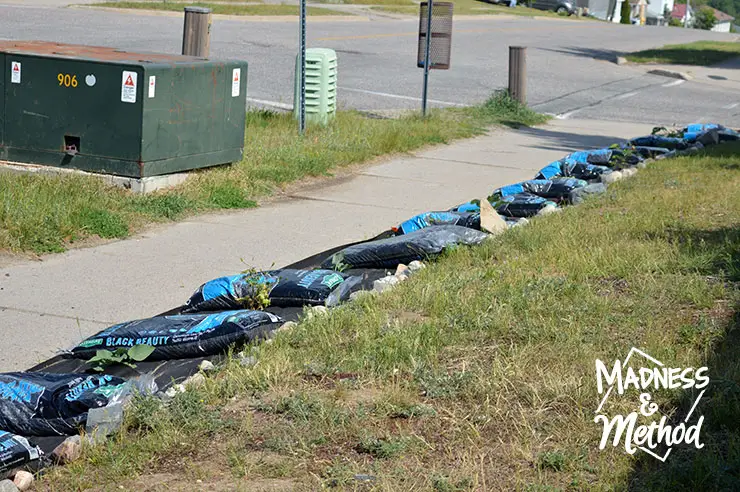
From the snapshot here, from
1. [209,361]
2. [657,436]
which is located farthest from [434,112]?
[657,436]

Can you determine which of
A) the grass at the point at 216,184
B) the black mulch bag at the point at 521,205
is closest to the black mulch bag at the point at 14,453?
the grass at the point at 216,184

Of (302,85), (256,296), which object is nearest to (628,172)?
(302,85)

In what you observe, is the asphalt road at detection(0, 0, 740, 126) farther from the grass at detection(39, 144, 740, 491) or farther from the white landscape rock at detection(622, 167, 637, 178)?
the grass at detection(39, 144, 740, 491)

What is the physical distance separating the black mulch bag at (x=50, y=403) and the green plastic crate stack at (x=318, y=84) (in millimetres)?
9010

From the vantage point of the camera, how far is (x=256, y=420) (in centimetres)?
473

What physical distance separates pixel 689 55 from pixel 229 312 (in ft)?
96.3

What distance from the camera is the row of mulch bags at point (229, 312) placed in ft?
15.7

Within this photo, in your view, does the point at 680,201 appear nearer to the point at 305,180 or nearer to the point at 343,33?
the point at 305,180

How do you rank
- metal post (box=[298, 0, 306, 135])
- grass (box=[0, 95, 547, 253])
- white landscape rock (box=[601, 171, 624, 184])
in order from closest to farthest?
grass (box=[0, 95, 547, 253]) → white landscape rock (box=[601, 171, 624, 184]) → metal post (box=[298, 0, 306, 135])

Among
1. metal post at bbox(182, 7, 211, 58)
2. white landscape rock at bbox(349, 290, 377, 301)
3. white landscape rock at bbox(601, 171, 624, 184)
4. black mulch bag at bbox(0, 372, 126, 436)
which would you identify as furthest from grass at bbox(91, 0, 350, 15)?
black mulch bag at bbox(0, 372, 126, 436)

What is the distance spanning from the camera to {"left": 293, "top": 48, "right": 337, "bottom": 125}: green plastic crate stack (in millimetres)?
13734

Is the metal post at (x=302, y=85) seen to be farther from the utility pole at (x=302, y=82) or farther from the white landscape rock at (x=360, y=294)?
the white landscape rock at (x=360, y=294)

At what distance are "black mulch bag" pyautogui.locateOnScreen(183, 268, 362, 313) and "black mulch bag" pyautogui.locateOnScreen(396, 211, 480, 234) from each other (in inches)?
78.1

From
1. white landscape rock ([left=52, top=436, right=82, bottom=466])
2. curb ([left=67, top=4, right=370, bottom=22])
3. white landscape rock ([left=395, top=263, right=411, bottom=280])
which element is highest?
curb ([left=67, top=4, right=370, bottom=22])
